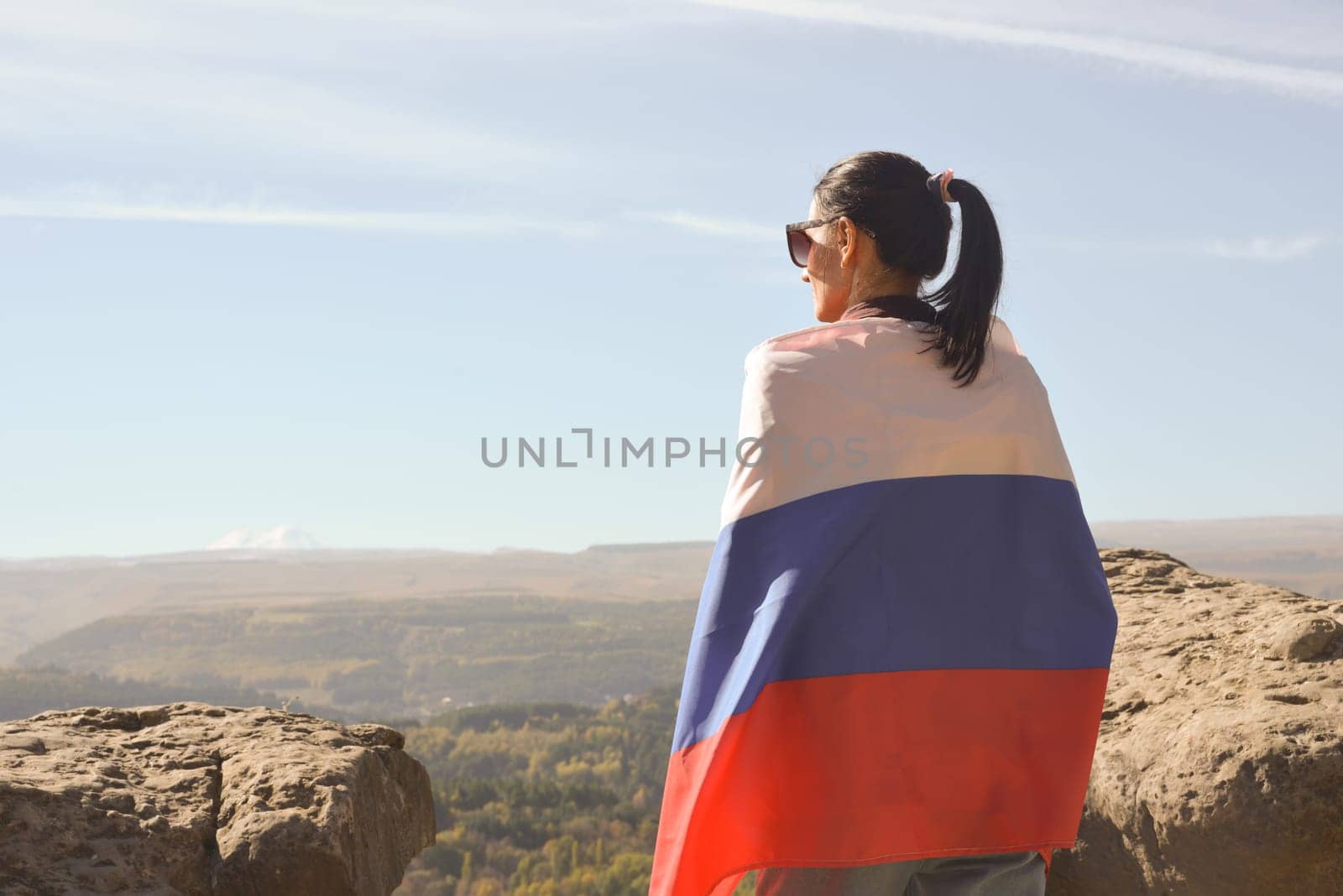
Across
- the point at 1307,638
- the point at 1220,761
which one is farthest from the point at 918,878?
the point at 1307,638

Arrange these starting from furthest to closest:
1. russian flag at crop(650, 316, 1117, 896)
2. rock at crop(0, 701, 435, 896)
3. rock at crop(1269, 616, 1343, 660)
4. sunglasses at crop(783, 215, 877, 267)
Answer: rock at crop(1269, 616, 1343, 660) → sunglasses at crop(783, 215, 877, 267) → rock at crop(0, 701, 435, 896) → russian flag at crop(650, 316, 1117, 896)

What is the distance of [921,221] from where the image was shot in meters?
2.53

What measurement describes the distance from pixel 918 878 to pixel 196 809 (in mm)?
1543

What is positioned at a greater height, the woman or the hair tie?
the hair tie

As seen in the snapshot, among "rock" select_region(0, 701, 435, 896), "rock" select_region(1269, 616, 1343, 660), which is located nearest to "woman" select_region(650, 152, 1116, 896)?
"rock" select_region(0, 701, 435, 896)

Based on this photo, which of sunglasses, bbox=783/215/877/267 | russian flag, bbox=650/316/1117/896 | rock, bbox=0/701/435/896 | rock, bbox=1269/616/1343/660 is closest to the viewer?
russian flag, bbox=650/316/1117/896

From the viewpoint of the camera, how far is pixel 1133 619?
390 cm

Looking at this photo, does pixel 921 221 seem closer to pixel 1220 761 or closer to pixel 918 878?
pixel 918 878

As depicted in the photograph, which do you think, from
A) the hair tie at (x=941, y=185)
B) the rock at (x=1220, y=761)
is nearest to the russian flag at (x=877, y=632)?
the hair tie at (x=941, y=185)

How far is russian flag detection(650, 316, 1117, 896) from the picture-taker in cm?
228

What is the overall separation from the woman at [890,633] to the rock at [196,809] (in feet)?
2.49

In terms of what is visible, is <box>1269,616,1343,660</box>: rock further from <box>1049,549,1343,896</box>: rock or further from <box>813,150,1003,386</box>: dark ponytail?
<box>813,150,1003,386</box>: dark ponytail

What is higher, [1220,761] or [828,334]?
[828,334]

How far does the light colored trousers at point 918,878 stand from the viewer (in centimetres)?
231
